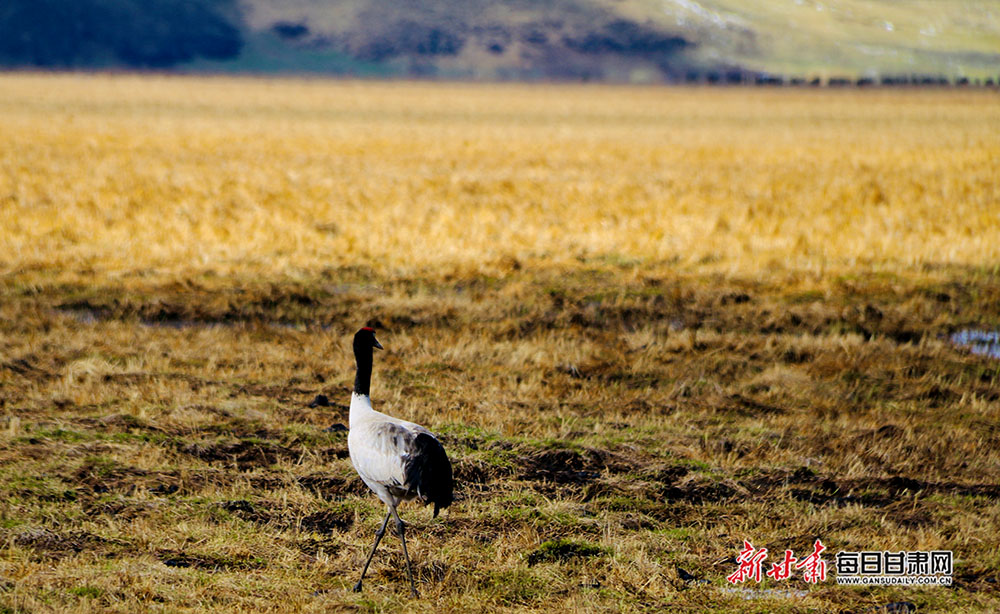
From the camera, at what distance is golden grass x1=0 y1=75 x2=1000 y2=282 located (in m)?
20.2

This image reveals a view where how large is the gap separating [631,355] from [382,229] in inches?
452

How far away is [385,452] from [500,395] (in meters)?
4.63

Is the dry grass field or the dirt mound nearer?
the dry grass field

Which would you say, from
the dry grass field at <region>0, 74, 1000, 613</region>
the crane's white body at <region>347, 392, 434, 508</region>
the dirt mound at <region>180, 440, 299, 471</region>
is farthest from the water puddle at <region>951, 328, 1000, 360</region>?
the crane's white body at <region>347, 392, 434, 508</region>

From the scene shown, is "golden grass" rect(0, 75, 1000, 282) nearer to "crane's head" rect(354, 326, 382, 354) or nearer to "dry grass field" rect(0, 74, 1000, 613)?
"dry grass field" rect(0, 74, 1000, 613)

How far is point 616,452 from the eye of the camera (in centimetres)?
922

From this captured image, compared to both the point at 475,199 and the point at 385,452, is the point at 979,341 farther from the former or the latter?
the point at 475,199

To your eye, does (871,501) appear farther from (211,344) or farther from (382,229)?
(382,229)

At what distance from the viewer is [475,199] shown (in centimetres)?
3002

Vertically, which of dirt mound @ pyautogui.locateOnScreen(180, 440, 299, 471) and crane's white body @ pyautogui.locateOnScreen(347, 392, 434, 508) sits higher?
crane's white body @ pyautogui.locateOnScreen(347, 392, 434, 508)

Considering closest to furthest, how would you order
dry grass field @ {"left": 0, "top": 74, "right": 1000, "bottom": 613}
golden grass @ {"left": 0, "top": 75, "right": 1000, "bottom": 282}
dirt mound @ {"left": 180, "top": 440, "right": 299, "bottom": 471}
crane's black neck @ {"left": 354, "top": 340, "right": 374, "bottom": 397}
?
dry grass field @ {"left": 0, "top": 74, "right": 1000, "bottom": 613} → crane's black neck @ {"left": 354, "top": 340, "right": 374, "bottom": 397} → dirt mound @ {"left": 180, "top": 440, "right": 299, "bottom": 471} → golden grass @ {"left": 0, "top": 75, "right": 1000, "bottom": 282}

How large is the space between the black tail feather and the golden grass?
12.4 metres

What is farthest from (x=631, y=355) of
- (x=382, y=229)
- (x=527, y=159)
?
(x=527, y=159)

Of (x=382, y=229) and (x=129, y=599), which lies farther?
(x=382, y=229)
